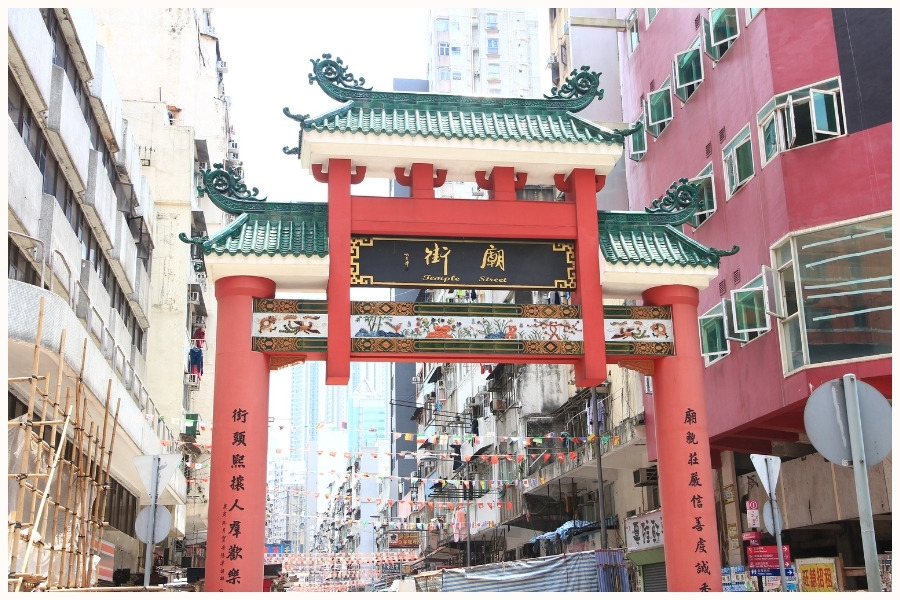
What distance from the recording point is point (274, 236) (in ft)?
55.6

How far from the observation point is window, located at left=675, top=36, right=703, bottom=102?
906 inches

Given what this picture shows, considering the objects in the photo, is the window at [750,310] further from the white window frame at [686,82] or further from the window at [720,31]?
the white window frame at [686,82]

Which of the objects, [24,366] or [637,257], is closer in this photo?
[24,366]

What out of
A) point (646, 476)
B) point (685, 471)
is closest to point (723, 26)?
point (685, 471)

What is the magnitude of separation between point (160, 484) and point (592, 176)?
9.07 m

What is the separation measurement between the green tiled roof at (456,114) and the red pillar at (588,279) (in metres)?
0.85

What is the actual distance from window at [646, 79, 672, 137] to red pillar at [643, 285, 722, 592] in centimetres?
935

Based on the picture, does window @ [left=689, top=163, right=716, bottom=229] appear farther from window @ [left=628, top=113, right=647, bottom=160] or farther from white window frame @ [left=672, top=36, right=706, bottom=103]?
window @ [left=628, top=113, right=647, bottom=160]

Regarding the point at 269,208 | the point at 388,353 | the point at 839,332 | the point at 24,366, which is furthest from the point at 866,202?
the point at 24,366

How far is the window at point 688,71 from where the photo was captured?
75.5 ft

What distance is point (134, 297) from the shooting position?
29.6m

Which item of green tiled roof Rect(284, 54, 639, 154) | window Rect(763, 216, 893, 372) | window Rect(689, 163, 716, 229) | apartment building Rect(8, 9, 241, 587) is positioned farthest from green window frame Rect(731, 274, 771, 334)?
apartment building Rect(8, 9, 241, 587)

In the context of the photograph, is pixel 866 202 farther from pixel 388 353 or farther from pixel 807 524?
pixel 388 353

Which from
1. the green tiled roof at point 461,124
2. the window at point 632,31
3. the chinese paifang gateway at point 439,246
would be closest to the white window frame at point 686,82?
the window at point 632,31
